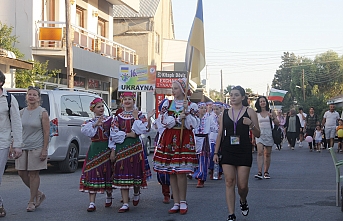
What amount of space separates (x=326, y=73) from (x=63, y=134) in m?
72.2

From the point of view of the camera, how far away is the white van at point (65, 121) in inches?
532

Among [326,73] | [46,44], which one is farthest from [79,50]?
[326,73]

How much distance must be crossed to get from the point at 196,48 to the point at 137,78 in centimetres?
1718

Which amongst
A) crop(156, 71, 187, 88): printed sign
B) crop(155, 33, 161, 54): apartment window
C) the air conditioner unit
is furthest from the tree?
the air conditioner unit

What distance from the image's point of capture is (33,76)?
2214 centimetres

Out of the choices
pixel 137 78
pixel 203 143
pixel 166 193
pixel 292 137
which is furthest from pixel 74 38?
pixel 166 193

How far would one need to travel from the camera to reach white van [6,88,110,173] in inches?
532

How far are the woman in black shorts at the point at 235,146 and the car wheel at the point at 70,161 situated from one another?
23.2ft

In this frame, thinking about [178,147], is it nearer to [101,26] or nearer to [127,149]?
[127,149]

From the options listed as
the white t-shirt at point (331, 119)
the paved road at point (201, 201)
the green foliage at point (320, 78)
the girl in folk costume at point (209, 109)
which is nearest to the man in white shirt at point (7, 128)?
the paved road at point (201, 201)

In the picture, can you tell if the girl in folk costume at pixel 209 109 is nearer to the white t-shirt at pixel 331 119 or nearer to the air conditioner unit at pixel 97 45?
the white t-shirt at pixel 331 119

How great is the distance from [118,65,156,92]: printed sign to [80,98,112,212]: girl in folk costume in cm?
1703

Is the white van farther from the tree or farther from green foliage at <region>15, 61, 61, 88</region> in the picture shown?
the tree

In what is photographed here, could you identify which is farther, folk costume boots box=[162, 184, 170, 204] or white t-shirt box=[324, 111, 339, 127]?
white t-shirt box=[324, 111, 339, 127]
